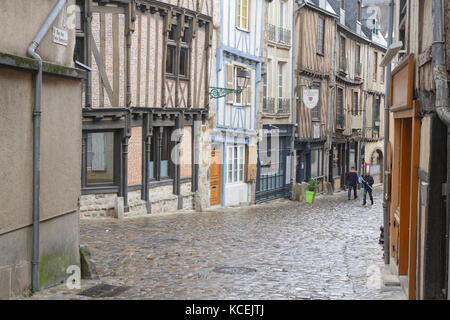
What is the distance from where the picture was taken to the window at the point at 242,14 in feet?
66.6

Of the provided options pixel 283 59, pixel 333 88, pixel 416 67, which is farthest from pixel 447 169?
pixel 333 88

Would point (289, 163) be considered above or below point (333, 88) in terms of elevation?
below

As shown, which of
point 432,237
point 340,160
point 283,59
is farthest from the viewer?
point 340,160

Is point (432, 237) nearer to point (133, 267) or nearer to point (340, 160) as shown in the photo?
point (133, 267)

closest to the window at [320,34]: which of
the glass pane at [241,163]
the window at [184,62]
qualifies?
the glass pane at [241,163]

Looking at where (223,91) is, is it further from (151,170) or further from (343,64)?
(343,64)

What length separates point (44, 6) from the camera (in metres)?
7.20

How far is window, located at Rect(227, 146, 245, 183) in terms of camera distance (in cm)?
2058

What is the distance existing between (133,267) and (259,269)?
6.10ft

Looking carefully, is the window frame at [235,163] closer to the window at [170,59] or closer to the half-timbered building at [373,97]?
the window at [170,59]

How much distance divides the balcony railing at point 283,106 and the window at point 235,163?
3412 mm

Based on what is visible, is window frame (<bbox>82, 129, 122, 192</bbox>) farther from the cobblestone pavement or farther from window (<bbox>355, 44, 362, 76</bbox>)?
window (<bbox>355, 44, 362, 76</bbox>)

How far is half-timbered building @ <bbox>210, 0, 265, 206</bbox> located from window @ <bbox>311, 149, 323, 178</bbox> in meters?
6.16

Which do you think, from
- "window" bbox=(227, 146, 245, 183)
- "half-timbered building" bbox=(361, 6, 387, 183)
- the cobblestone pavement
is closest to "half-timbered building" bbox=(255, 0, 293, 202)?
"window" bbox=(227, 146, 245, 183)
